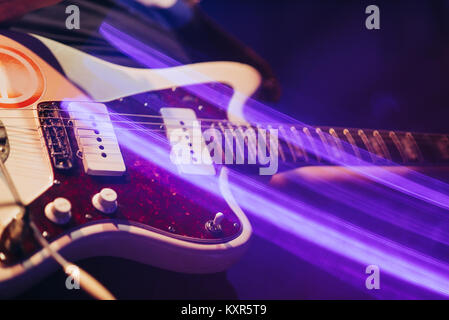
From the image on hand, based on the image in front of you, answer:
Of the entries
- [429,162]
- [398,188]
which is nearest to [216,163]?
[398,188]

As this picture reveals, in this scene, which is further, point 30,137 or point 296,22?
point 296,22

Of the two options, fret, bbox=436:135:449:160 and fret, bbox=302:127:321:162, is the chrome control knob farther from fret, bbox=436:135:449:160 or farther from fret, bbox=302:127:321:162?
fret, bbox=436:135:449:160

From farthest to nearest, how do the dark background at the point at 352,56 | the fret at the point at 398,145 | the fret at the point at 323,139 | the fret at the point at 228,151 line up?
the dark background at the point at 352,56 < the fret at the point at 398,145 < the fret at the point at 323,139 < the fret at the point at 228,151

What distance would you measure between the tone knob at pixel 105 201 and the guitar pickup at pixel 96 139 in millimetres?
47

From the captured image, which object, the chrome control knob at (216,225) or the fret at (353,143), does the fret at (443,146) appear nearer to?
the fret at (353,143)

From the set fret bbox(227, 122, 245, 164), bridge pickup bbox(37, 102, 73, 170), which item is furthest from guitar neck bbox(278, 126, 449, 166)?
bridge pickup bbox(37, 102, 73, 170)

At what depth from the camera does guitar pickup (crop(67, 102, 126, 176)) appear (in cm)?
68

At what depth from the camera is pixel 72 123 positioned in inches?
28.2

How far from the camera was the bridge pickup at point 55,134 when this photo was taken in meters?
0.66

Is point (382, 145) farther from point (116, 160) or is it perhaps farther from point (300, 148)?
point (116, 160)

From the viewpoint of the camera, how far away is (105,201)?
2.09 feet

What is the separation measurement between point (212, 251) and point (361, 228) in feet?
1.55

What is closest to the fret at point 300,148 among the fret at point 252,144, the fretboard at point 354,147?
the fretboard at point 354,147
